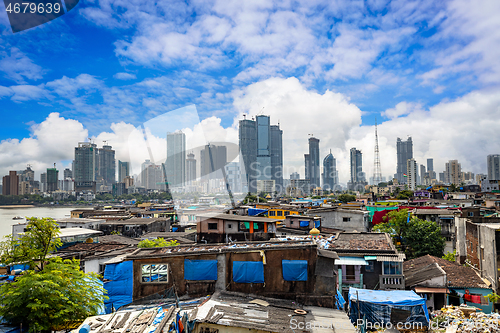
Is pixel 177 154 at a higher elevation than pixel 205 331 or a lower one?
higher

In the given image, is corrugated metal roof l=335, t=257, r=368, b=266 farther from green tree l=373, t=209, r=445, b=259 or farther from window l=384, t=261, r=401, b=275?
green tree l=373, t=209, r=445, b=259

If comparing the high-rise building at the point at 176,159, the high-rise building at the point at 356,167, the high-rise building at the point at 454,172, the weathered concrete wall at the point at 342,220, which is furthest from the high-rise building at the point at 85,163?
the high-rise building at the point at 454,172

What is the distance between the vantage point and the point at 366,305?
10.3 meters

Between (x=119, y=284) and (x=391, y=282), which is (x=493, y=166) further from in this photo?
(x=119, y=284)

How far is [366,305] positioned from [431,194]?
194 feet

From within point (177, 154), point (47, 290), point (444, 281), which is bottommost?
point (444, 281)

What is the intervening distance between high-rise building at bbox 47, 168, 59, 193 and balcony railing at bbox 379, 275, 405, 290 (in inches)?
5201

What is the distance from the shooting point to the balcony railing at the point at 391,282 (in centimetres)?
1307

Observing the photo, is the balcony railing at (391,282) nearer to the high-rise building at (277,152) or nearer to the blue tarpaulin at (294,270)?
the blue tarpaulin at (294,270)

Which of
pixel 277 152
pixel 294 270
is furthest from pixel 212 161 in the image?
pixel 277 152

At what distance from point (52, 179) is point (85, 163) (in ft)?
45.5

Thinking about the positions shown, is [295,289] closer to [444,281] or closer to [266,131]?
[444,281]

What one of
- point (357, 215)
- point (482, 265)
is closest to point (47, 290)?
point (482, 265)

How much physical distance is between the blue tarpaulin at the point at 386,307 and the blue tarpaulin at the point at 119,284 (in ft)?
23.2
